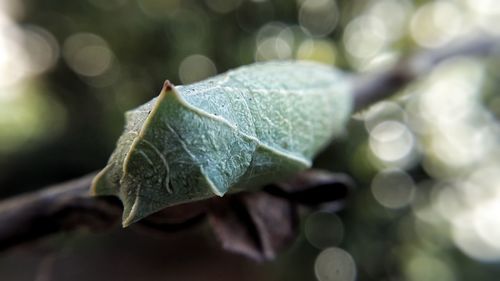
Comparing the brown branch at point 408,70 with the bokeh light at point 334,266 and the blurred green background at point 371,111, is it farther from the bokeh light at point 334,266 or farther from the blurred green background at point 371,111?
the bokeh light at point 334,266

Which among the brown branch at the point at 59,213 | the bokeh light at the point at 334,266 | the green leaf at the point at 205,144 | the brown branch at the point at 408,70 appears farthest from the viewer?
the bokeh light at the point at 334,266

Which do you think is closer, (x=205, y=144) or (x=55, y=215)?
(x=205, y=144)

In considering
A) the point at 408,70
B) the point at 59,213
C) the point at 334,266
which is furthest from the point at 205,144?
the point at 334,266

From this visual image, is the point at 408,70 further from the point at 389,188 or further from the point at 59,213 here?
the point at 59,213

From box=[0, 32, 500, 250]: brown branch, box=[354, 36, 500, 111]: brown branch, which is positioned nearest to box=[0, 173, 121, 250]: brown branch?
box=[0, 32, 500, 250]: brown branch

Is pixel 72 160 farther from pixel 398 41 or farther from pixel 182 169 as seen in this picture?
pixel 182 169

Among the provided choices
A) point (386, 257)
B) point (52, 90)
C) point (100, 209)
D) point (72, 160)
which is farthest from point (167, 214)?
point (52, 90)

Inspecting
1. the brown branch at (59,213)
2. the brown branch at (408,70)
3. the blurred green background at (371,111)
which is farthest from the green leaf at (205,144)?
the blurred green background at (371,111)
